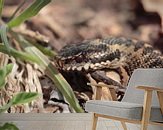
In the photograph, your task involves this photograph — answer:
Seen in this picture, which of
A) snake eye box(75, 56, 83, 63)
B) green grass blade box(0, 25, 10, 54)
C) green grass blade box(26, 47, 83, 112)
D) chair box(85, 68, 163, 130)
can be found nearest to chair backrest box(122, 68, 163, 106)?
chair box(85, 68, 163, 130)

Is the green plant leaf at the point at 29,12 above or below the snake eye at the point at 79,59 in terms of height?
above

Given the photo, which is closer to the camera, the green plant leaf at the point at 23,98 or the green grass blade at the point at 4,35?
the green plant leaf at the point at 23,98

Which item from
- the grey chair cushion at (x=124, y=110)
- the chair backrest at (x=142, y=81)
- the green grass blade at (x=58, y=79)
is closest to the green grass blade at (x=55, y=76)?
the green grass blade at (x=58, y=79)

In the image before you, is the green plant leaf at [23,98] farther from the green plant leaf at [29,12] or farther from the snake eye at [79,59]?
the snake eye at [79,59]

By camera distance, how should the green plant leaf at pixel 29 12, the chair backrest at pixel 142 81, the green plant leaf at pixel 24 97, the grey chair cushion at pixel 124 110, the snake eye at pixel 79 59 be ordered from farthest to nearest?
the snake eye at pixel 79 59, the green plant leaf at pixel 29 12, the chair backrest at pixel 142 81, the grey chair cushion at pixel 124 110, the green plant leaf at pixel 24 97

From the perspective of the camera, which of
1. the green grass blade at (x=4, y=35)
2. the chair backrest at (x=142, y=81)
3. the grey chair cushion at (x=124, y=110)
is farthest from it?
the green grass blade at (x=4, y=35)

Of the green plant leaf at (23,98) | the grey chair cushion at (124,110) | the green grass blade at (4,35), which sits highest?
the green grass blade at (4,35)

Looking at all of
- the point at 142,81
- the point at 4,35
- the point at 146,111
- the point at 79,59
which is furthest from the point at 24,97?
the point at 79,59

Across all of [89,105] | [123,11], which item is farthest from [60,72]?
[89,105]
